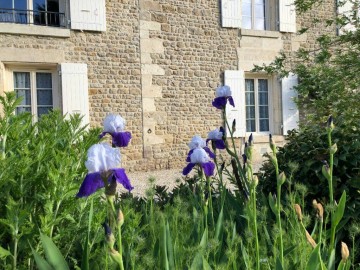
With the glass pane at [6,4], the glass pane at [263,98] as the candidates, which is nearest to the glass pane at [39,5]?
the glass pane at [6,4]

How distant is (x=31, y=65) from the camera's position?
760cm

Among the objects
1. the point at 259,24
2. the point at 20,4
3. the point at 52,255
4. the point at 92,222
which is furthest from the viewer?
the point at 259,24

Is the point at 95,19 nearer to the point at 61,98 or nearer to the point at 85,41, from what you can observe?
the point at 85,41

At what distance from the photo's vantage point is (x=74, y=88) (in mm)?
7594

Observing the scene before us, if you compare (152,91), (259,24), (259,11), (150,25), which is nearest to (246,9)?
(259,11)

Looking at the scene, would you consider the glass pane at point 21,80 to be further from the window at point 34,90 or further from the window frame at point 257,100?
the window frame at point 257,100


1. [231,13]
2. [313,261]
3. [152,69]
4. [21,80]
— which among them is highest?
[231,13]

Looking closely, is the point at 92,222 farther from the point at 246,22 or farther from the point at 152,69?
the point at 246,22

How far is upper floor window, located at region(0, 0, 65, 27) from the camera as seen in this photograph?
7473mm

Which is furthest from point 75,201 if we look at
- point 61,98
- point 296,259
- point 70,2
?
point 70,2

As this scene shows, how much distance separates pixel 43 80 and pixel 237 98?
3.91m

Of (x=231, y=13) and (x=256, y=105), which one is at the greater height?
(x=231, y=13)

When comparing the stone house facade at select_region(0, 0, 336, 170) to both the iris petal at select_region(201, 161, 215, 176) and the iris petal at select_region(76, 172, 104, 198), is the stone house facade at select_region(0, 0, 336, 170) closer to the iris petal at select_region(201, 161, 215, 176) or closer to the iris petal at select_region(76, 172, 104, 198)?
the iris petal at select_region(201, 161, 215, 176)

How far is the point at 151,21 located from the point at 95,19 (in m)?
1.13
